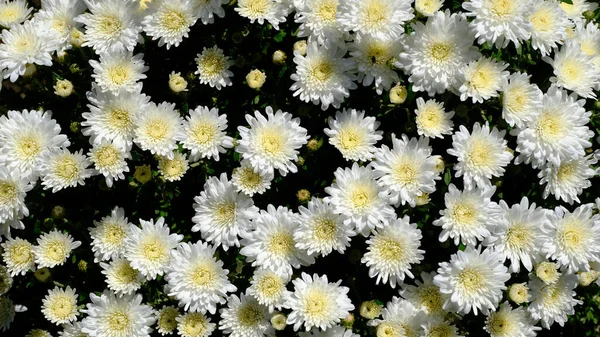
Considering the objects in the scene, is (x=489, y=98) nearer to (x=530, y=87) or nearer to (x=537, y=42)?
(x=530, y=87)

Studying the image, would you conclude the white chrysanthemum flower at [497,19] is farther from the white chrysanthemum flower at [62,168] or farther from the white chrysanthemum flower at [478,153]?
the white chrysanthemum flower at [62,168]

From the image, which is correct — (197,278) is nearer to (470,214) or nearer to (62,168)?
(62,168)

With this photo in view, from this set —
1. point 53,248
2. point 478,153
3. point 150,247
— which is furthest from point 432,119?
A: point 53,248

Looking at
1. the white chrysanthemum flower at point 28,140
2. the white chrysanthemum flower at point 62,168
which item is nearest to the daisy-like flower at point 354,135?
the white chrysanthemum flower at point 62,168

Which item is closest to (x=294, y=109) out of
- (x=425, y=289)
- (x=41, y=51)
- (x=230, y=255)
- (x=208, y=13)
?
(x=208, y=13)

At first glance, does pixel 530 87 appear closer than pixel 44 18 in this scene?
Yes

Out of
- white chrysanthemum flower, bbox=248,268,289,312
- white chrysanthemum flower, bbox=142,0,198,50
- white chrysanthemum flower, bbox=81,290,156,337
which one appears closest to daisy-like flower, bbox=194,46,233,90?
white chrysanthemum flower, bbox=142,0,198,50
